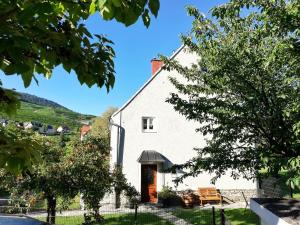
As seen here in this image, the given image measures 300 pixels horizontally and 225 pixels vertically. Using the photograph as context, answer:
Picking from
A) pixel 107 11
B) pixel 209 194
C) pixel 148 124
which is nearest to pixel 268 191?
pixel 209 194

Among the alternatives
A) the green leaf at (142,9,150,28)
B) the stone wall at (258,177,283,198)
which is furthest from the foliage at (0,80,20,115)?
the stone wall at (258,177,283,198)

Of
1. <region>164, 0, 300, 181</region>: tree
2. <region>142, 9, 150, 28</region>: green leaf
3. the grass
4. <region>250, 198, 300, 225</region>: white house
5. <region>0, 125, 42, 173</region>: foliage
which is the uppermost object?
<region>164, 0, 300, 181</region>: tree

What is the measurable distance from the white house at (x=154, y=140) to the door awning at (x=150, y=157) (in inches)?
2.6

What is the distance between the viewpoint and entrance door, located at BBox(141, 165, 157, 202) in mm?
25578

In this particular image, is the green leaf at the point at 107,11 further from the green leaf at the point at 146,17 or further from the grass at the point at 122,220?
the grass at the point at 122,220

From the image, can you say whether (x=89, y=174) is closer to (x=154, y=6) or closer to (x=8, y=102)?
(x=8, y=102)

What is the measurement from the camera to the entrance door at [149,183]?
25.6 meters

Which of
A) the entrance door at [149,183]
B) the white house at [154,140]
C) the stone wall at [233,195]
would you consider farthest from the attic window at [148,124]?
the stone wall at [233,195]

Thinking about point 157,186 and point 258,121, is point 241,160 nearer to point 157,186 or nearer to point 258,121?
point 258,121

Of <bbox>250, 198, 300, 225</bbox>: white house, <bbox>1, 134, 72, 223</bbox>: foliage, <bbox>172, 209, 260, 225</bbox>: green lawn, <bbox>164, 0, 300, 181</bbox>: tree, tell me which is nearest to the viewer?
<bbox>250, 198, 300, 225</bbox>: white house

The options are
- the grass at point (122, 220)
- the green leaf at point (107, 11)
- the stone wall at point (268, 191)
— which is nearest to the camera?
the green leaf at point (107, 11)

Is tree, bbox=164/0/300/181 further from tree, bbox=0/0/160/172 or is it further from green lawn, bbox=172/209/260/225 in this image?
green lawn, bbox=172/209/260/225

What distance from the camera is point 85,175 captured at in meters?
15.3

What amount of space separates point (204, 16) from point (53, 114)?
170456mm
